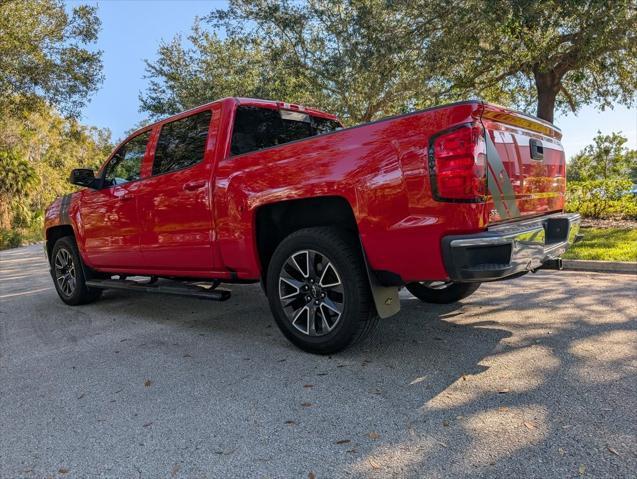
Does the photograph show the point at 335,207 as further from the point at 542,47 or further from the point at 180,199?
the point at 542,47

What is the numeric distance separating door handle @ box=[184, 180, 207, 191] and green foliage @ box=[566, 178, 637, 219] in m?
10.5

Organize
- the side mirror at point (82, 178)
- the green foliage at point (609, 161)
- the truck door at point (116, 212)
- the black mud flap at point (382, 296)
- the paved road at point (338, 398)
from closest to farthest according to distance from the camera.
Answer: the paved road at point (338, 398) → the black mud flap at point (382, 296) → the truck door at point (116, 212) → the side mirror at point (82, 178) → the green foliage at point (609, 161)

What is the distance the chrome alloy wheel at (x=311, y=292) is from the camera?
3.60 m

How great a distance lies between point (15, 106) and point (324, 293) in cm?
1512

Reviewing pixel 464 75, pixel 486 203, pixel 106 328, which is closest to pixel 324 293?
pixel 486 203

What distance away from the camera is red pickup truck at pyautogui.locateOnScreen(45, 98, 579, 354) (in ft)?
9.59

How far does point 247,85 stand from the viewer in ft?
49.9

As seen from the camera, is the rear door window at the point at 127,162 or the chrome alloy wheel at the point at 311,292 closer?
the chrome alloy wheel at the point at 311,292

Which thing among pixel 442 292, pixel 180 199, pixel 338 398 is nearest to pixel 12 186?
pixel 180 199

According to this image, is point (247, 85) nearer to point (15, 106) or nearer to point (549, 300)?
point (15, 106)

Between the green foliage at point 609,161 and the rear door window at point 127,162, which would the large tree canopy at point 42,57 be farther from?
the green foliage at point 609,161

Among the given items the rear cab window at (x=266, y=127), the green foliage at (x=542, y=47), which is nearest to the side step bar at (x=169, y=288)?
the rear cab window at (x=266, y=127)

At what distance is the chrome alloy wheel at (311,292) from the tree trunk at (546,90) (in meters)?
11.0

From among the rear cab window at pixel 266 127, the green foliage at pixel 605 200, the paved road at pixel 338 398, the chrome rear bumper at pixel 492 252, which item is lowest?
the paved road at pixel 338 398
